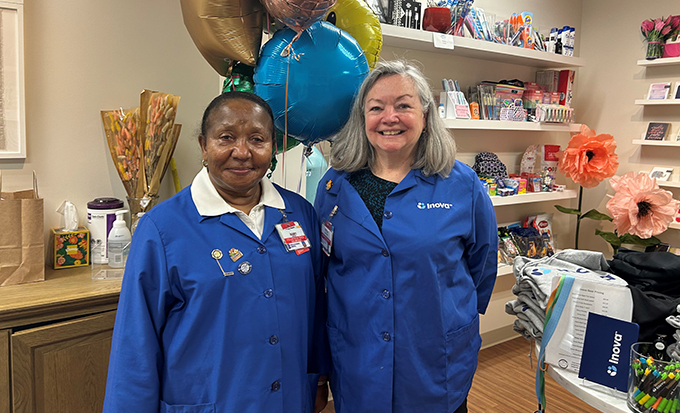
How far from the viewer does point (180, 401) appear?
1.18 metres

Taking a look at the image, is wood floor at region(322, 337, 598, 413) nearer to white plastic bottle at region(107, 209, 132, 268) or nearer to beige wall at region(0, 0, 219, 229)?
white plastic bottle at region(107, 209, 132, 268)

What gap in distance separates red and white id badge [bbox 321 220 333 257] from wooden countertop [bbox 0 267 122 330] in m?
0.82

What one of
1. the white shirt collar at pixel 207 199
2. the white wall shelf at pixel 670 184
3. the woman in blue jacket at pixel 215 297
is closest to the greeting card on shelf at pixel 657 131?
the white wall shelf at pixel 670 184

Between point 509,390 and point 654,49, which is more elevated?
point 654,49

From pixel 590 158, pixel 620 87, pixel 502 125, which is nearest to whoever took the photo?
pixel 502 125

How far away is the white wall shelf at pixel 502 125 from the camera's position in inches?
114

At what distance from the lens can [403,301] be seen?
145 centimetres

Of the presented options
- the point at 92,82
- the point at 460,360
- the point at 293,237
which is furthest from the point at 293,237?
the point at 92,82

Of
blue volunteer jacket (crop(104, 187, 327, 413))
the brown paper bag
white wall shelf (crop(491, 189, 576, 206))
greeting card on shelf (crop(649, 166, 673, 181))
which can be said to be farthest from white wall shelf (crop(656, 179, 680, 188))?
the brown paper bag

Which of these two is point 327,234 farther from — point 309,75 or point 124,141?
point 124,141

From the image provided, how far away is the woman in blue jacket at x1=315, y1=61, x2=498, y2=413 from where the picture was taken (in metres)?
1.45

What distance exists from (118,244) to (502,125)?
2430 millimetres

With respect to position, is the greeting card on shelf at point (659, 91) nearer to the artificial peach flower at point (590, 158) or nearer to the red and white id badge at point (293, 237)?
the artificial peach flower at point (590, 158)

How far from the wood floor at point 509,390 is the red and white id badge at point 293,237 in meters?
1.71
